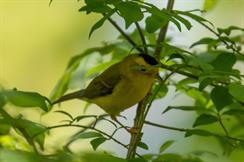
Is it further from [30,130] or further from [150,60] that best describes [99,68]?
[30,130]

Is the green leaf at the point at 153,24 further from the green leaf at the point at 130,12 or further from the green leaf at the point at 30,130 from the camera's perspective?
the green leaf at the point at 30,130

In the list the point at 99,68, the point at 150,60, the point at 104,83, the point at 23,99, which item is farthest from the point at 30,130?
the point at 104,83

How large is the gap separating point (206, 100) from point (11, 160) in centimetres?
90

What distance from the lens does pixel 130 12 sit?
0.76 meters

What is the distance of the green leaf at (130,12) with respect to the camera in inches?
29.7

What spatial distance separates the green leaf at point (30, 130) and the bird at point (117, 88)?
664 millimetres

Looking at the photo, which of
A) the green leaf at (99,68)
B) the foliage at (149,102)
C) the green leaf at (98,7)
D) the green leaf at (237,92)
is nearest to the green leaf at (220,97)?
the foliage at (149,102)

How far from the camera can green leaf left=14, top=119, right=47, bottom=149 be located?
25.2 inches

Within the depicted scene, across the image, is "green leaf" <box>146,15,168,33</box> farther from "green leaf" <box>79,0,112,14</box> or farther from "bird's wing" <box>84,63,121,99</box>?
"bird's wing" <box>84,63,121,99</box>

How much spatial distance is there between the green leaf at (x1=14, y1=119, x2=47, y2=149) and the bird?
2.18 feet

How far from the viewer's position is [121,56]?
4.39 feet

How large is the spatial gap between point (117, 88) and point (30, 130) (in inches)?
33.1

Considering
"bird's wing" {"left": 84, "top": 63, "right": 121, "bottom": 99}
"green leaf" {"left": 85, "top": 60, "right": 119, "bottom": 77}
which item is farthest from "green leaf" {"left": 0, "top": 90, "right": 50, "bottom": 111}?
"bird's wing" {"left": 84, "top": 63, "right": 121, "bottom": 99}

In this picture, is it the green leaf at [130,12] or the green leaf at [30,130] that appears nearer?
the green leaf at [30,130]
